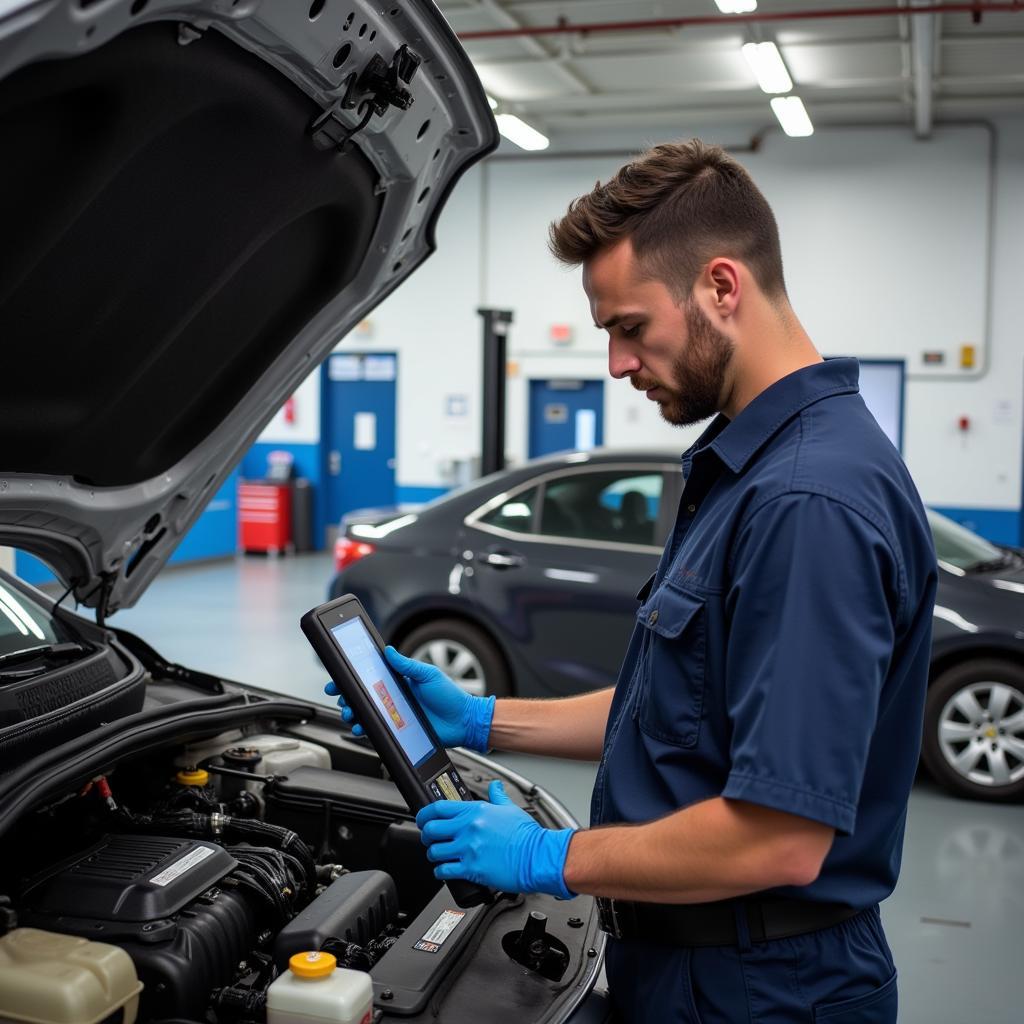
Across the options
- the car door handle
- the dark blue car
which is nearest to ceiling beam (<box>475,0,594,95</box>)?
the dark blue car

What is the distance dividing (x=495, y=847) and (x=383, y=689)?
16.0 inches

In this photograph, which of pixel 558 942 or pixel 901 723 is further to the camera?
pixel 558 942

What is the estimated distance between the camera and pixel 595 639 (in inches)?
196

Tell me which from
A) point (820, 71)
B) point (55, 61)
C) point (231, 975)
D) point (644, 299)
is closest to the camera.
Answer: point (55, 61)

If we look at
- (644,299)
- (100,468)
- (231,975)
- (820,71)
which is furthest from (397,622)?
(820,71)

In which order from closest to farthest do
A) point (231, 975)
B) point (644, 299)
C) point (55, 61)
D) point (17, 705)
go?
1. point (55, 61)
2. point (644, 299)
3. point (231, 975)
4. point (17, 705)

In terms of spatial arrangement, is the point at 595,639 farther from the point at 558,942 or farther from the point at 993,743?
the point at 558,942

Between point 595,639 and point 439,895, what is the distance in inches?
118

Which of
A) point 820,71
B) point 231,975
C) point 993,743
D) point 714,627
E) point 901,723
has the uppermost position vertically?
point 820,71

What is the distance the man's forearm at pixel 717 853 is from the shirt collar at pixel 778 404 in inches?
17.3

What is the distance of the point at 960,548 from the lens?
16.8 ft

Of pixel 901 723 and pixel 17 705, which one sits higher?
pixel 901 723

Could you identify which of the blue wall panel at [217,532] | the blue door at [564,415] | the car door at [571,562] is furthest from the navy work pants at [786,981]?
the blue door at [564,415]

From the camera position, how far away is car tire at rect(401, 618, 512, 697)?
5230mm
